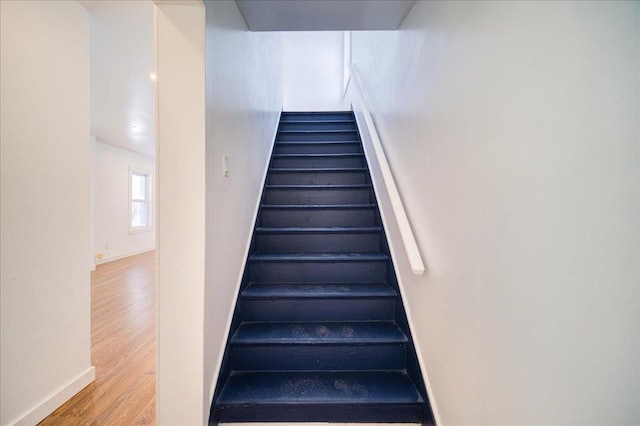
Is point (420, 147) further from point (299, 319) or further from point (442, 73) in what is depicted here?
point (299, 319)

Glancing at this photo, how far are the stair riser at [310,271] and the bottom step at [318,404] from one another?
62 centimetres

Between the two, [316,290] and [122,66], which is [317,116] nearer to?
[122,66]

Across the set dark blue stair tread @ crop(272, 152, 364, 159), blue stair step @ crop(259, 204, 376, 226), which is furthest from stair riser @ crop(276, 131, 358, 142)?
blue stair step @ crop(259, 204, 376, 226)

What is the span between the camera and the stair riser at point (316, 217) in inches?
81.1

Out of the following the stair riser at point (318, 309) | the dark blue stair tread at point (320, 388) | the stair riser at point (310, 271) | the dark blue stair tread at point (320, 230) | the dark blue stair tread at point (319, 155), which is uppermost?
the dark blue stair tread at point (319, 155)

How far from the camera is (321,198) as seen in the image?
7.33 feet

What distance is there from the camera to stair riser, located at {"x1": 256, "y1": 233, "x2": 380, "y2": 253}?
74.4 inches

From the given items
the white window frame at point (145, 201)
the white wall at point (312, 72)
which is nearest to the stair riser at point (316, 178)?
the white wall at point (312, 72)

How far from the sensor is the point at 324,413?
1.16 meters

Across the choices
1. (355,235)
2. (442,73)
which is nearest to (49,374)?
(355,235)

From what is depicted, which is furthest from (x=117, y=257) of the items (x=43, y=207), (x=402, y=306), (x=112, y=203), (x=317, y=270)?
(x=402, y=306)

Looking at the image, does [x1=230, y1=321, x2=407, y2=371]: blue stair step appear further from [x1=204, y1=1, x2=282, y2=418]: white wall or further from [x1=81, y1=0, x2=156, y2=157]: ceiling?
[x1=81, y1=0, x2=156, y2=157]: ceiling

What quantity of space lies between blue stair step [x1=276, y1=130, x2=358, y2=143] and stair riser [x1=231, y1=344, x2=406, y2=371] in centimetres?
219

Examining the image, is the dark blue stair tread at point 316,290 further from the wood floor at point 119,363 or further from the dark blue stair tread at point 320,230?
the wood floor at point 119,363
